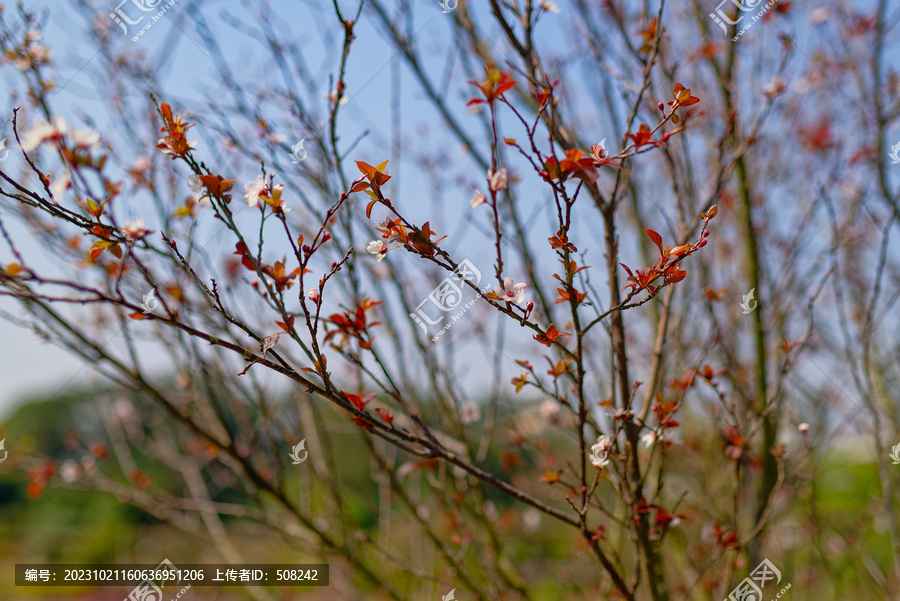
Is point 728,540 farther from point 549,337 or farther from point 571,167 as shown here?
point 571,167

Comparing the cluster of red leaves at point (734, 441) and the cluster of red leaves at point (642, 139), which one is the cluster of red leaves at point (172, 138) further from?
the cluster of red leaves at point (734, 441)

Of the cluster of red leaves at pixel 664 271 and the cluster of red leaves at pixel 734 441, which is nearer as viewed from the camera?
the cluster of red leaves at pixel 664 271

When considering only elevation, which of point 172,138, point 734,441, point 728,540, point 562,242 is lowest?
point 728,540

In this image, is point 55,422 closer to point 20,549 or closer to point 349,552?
point 20,549

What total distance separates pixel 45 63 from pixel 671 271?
7.65 feet
